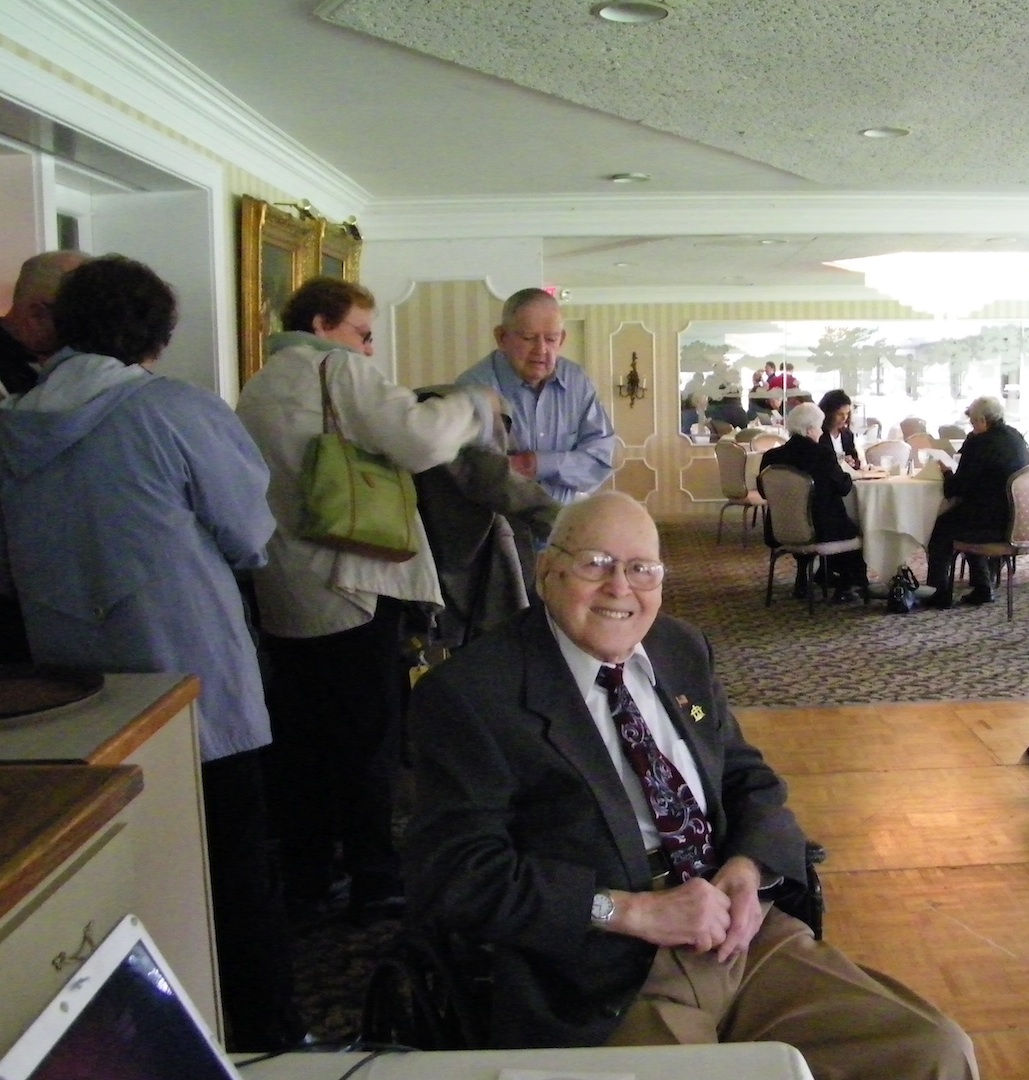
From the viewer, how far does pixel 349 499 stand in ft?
7.63

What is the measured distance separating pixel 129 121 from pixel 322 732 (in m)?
1.97

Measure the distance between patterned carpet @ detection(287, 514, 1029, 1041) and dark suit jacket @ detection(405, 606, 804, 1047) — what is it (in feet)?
3.90

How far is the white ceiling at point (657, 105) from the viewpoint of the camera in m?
3.05

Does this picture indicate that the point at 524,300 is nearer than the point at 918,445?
Yes

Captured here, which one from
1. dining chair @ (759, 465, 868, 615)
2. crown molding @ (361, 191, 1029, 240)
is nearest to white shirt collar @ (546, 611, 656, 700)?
crown molding @ (361, 191, 1029, 240)

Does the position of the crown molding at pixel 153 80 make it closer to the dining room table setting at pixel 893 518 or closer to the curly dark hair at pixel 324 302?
the curly dark hair at pixel 324 302

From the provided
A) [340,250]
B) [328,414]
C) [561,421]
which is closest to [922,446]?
[340,250]

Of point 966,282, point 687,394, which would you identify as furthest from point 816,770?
point 687,394

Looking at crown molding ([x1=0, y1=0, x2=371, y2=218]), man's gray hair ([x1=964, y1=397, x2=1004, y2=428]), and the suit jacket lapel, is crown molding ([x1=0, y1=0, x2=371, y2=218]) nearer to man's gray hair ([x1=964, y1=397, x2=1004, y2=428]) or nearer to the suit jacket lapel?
the suit jacket lapel

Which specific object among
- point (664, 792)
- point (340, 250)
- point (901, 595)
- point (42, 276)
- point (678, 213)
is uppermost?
point (678, 213)

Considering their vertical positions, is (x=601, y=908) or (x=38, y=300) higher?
(x=38, y=300)

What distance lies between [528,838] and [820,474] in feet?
18.0

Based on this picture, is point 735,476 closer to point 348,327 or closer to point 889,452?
point 889,452

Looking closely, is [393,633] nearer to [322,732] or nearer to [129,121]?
[322,732]
